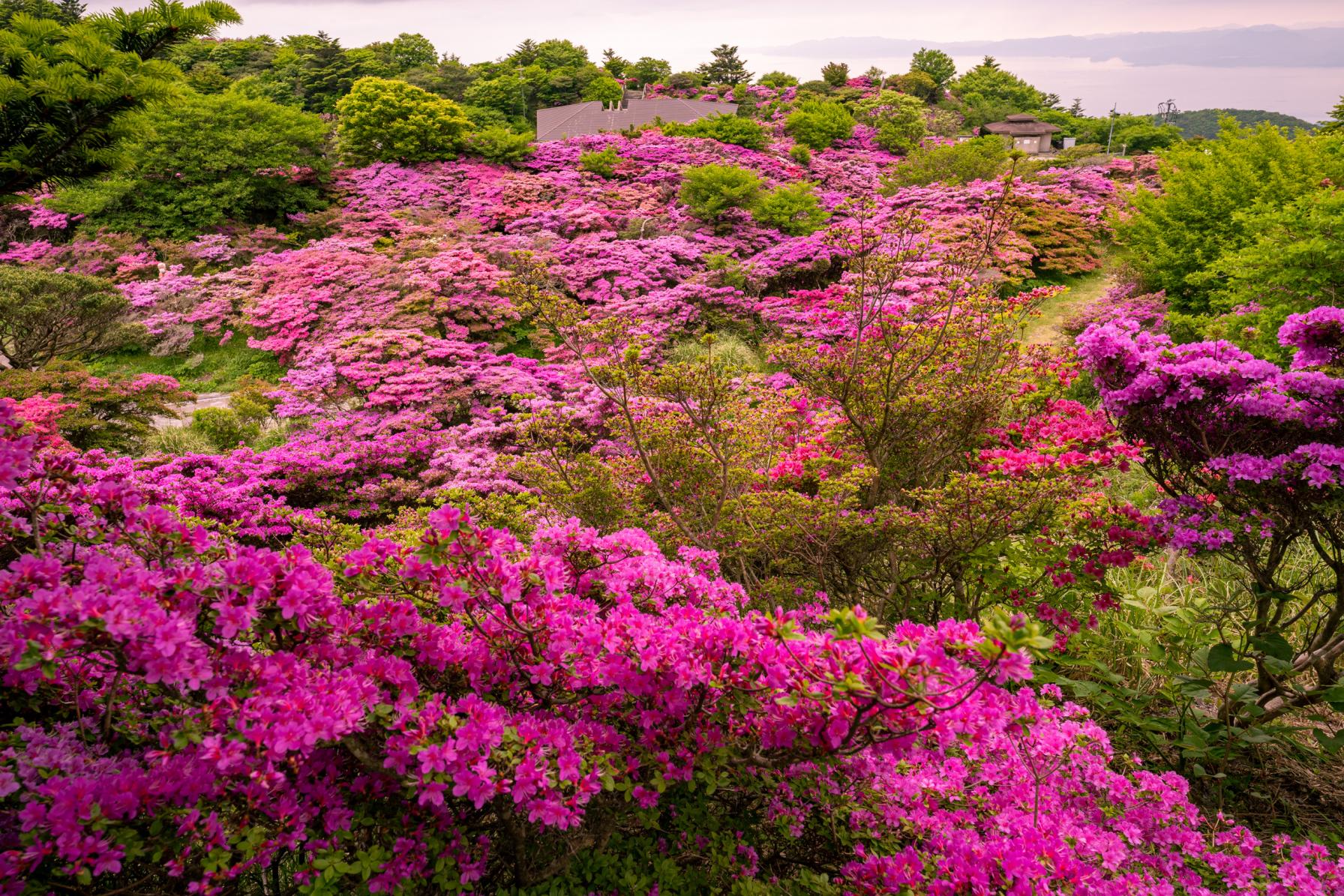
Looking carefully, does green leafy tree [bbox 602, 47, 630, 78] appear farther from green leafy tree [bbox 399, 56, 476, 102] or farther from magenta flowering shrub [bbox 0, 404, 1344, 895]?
magenta flowering shrub [bbox 0, 404, 1344, 895]

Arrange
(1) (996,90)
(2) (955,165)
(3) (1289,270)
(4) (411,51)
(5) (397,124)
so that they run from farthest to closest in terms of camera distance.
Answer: (1) (996,90) → (4) (411,51) → (5) (397,124) → (2) (955,165) → (3) (1289,270)

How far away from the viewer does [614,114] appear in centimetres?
2502

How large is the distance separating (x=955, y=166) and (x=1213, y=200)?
6.62m

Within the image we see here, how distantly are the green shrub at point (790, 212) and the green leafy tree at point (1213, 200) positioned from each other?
5.67m

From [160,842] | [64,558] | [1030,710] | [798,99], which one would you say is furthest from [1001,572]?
[798,99]

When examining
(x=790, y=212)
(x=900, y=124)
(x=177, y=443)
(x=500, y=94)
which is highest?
(x=500, y=94)

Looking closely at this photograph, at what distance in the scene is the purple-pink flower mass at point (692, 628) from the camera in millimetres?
1235

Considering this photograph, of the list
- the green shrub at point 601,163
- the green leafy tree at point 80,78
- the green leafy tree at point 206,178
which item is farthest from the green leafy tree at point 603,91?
the green leafy tree at point 80,78

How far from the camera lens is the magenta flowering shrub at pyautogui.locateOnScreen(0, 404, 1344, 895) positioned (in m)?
1.17

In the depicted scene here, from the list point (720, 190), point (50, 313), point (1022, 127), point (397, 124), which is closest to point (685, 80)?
point (1022, 127)

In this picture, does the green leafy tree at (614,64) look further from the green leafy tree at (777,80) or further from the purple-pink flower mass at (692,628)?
the purple-pink flower mass at (692,628)

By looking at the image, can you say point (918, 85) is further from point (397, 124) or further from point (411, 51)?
point (397, 124)

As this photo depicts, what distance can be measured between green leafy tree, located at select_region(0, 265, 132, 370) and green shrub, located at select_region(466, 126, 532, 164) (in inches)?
400

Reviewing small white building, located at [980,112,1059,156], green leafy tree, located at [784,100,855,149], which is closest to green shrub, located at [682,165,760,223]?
green leafy tree, located at [784,100,855,149]
